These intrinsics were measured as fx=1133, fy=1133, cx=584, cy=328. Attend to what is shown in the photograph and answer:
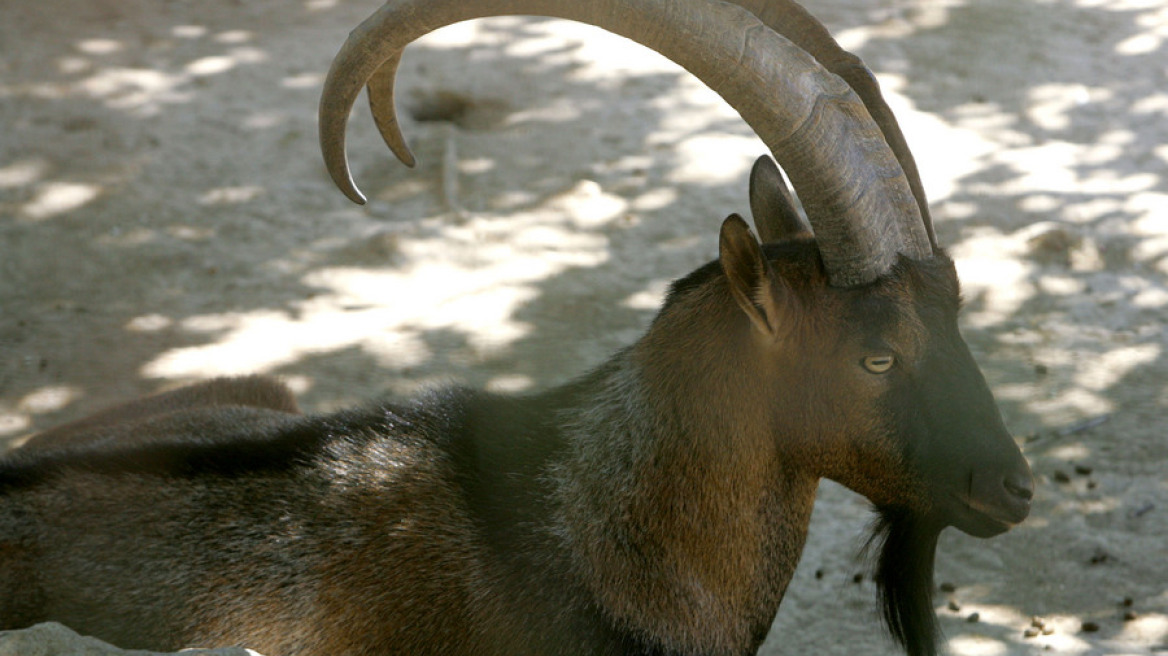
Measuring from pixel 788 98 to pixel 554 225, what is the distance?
163 inches

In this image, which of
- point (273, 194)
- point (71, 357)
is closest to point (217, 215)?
point (273, 194)

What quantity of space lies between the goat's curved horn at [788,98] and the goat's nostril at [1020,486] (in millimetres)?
610

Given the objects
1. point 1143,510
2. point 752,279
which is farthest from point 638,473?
point 1143,510

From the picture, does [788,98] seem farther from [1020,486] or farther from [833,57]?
[1020,486]

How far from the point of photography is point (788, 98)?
8.96ft

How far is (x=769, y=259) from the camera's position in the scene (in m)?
2.96

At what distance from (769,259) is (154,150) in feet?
17.9

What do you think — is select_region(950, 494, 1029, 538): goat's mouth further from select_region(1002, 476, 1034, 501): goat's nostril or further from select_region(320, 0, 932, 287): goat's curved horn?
select_region(320, 0, 932, 287): goat's curved horn

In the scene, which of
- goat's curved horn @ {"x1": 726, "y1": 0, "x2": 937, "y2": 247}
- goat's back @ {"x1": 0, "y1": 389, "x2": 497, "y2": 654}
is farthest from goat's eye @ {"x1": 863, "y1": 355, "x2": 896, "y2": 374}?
goat's back @ {"x1": 0, "y1": 389, "x2": 497, "y2": 654}

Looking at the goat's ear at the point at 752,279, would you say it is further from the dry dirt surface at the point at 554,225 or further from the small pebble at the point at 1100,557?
the small pebble at the point at 1100,557

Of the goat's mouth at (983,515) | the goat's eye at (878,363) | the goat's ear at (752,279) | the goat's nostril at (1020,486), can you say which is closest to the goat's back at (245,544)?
the goat's ear at (752,279)

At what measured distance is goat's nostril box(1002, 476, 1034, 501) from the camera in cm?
282

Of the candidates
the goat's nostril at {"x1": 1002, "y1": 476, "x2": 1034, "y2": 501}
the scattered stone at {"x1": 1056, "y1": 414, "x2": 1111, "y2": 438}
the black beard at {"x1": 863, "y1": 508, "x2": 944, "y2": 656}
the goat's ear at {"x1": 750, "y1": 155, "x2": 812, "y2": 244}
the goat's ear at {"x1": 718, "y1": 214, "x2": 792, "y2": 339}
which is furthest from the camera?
the scattered stone at {"x1": 1056, "y1": 414, "x2": 1111, "y2": 438}

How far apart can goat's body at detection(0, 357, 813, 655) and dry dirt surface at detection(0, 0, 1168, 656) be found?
1.50m
